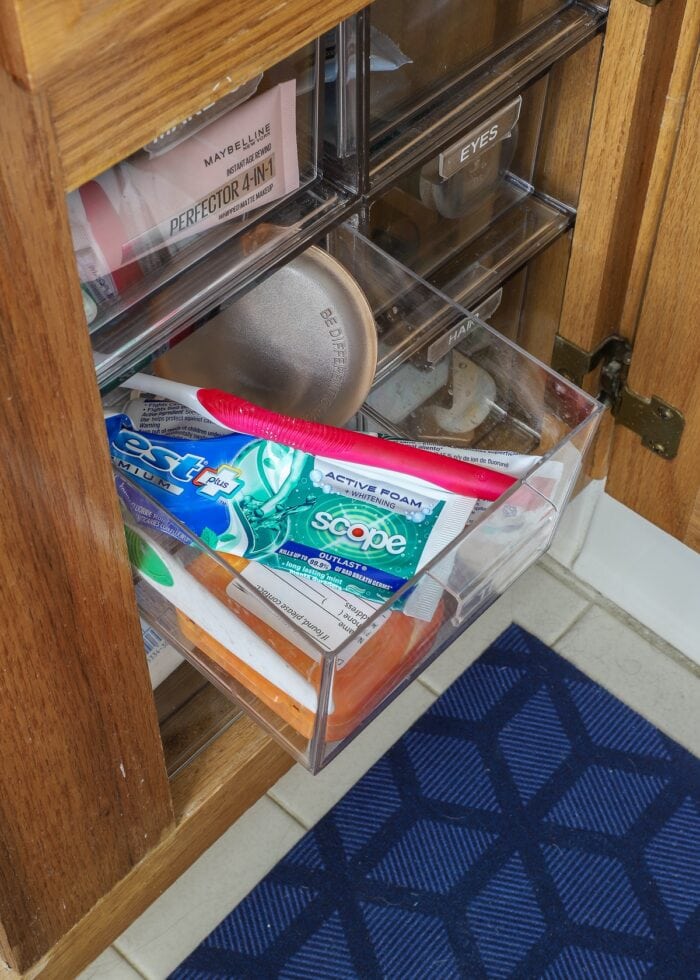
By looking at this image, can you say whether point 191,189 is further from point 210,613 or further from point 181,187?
point 210,613

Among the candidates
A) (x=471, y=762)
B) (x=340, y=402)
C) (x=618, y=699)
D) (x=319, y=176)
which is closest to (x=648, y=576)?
(x=618, y=699)

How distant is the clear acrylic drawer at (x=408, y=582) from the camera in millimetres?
748

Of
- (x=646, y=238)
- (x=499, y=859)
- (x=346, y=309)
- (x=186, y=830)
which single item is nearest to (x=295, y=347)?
(x=346, y=309)

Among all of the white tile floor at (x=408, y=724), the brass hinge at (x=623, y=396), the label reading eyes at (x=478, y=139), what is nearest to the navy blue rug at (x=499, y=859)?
the white tile floor at (x=408, y=724)

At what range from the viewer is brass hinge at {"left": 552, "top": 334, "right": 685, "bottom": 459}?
1.06m

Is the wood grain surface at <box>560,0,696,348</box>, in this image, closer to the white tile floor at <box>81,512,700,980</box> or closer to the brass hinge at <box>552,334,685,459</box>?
the brass hinge at <box>552,334,685,459</box>

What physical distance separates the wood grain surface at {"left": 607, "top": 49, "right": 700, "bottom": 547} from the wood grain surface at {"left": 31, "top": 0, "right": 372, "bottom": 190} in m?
0.42

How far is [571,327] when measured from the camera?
1071 mm

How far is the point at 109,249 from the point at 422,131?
0.27 meters

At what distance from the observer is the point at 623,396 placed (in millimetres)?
1088

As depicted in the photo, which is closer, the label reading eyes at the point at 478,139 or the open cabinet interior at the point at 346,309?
the open cabinet interior at the point at 346,309

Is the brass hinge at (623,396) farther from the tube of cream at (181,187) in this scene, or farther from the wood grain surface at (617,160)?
the tube of cream at (181,187)

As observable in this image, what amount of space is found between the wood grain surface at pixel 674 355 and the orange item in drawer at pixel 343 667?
348mm

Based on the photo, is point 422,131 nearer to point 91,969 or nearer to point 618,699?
point 618,699
